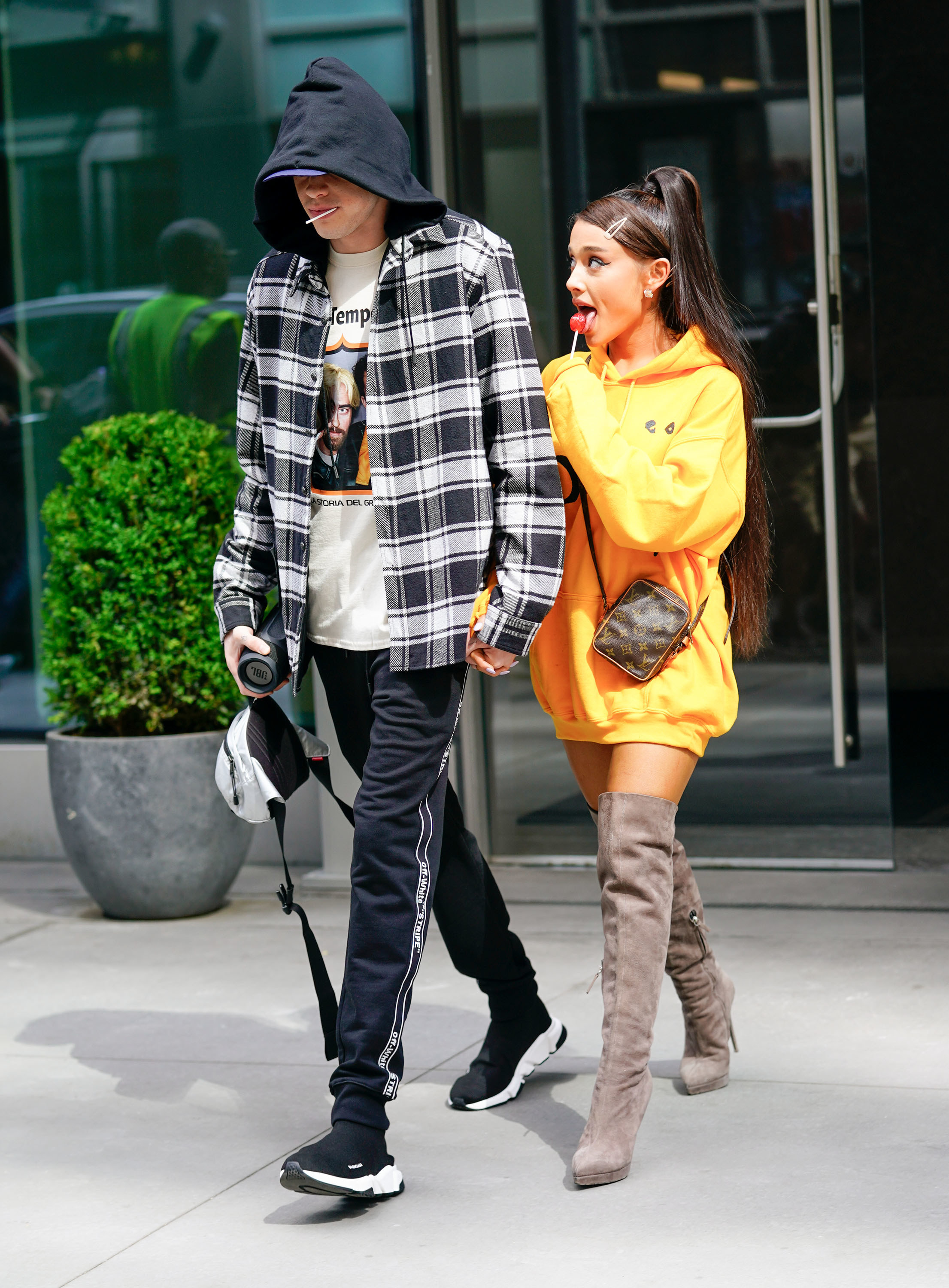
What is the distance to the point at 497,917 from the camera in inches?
142

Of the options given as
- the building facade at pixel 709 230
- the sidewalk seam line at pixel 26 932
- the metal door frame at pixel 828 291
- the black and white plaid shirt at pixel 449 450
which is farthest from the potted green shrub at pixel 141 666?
the black and white plaid shirt at pixel 449 450

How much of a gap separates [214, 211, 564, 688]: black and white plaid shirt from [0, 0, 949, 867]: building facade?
2371 millimetres

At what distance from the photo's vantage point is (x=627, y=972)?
323 cm

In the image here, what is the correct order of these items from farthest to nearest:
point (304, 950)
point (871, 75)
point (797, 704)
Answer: point (797, 704) → point (871, 75) → point (304, 950)

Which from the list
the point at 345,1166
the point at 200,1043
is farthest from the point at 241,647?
the point at 200,1043

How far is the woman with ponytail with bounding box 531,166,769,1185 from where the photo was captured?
127 inches

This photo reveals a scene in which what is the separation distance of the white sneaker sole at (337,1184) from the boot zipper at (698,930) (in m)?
0.77

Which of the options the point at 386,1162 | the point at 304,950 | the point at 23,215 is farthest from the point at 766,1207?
the point at 23,215

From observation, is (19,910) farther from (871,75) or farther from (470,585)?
(871,75)

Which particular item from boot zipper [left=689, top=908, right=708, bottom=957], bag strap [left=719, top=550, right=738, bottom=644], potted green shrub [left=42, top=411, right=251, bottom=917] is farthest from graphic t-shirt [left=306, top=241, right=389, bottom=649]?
potted green shrub [left=42, top=411, right=251, bottom=917]

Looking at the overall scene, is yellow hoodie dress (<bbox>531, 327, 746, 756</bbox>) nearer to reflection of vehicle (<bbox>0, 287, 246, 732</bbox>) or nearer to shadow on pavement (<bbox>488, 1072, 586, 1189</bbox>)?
shadow on pavement (<bbox>488, 1072, 586, 1189</bbox>)

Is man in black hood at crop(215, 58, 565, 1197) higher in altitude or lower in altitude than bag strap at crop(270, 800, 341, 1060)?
higher

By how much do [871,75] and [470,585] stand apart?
292 centimetres

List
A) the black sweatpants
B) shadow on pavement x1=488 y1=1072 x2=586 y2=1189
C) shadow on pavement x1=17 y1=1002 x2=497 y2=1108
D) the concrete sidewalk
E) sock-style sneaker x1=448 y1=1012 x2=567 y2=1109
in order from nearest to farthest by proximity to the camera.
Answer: the concrete sidewalk, the black sweatpants, shadow on pavement x1=488 y1=1072 x2=586 y2=1189, sock-style sneaker x1=448 y1=1012 x2=567 y2=1109, shadow on pavement x1=17 y1=1002 x2=497 y2=1108
